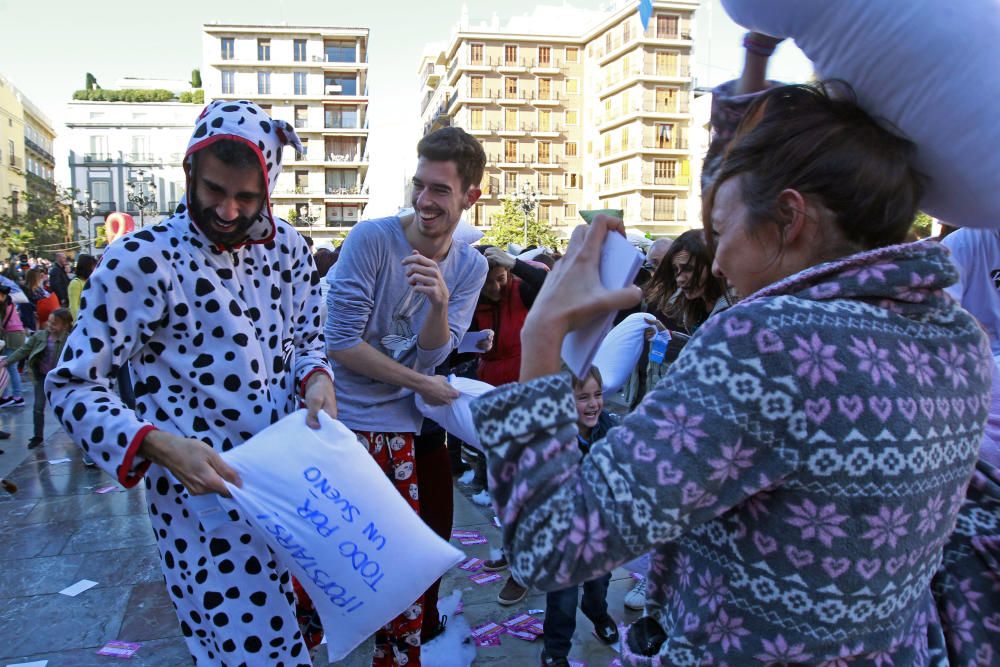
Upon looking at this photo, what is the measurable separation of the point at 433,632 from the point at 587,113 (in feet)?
214

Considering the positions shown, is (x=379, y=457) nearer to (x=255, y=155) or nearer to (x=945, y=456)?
(x=255, y=155)

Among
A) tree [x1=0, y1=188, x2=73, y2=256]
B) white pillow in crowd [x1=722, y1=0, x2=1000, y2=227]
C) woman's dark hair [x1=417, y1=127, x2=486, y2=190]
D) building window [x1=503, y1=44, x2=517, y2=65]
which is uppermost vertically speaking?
building window [x1=503, y1=44, x2=517, y2=65]

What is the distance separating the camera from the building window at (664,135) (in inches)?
2322

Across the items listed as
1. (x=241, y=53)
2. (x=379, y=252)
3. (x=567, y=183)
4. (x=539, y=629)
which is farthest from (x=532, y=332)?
(x=241, y=53)

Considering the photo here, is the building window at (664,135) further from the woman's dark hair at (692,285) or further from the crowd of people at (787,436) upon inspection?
the crowd of people at (787,436)

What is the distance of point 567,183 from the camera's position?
6378 cm

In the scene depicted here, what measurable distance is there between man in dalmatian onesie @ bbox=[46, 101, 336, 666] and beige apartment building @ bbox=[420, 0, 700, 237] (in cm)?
5743

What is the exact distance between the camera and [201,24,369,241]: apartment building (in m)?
64.1

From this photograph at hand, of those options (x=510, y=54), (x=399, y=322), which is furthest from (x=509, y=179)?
(x=399, y=322)

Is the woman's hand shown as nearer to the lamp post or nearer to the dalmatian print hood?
the dalmatian print hood

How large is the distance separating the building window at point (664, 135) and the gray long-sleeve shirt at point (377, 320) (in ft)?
195

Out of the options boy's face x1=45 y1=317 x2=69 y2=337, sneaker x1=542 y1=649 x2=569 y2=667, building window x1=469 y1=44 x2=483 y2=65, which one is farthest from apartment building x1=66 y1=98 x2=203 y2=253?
sneaker x1=542 y1=649 x2=569 y2=667

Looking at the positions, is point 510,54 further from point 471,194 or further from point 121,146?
point 471,194

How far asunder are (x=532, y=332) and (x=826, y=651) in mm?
581
